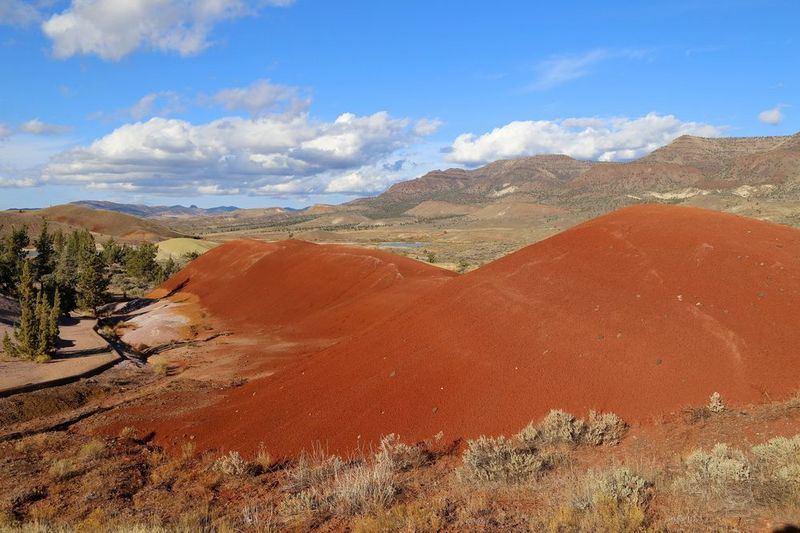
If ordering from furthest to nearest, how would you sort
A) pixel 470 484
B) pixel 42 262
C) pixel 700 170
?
pixel 700 170 → pixel 42 262 → pixel 470 484

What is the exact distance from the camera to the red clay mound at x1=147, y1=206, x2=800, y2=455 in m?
9.53

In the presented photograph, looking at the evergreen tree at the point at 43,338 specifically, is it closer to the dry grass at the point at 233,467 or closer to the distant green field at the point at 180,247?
the dry grass at the point at 233,467

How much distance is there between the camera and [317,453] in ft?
32.2

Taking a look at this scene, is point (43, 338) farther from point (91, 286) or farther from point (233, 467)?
point (233, 467)

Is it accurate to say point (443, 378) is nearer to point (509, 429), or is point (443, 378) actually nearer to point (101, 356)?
point (509, 429)

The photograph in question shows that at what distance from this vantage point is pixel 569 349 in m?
10.8

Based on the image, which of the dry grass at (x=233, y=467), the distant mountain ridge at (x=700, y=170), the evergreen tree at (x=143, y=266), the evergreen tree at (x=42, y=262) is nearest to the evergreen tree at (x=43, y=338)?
the dry grass at (x=233, y=467)

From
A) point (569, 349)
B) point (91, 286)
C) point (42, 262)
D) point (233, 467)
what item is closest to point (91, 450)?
point (233, 467)

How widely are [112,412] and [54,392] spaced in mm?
3623

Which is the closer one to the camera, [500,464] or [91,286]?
[500,464]

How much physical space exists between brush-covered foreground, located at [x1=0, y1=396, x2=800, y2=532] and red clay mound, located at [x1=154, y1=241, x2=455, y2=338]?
45.0 feet

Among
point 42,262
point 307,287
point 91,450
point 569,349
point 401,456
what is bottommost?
point 91,450

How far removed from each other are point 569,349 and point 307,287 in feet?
79.3

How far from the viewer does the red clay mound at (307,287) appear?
82.5ft
